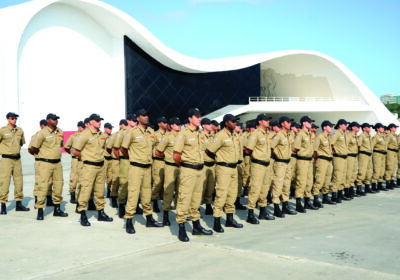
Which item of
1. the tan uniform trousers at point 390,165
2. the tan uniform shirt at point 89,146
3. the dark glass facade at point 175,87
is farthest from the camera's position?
the dark glass facade at point 175,87

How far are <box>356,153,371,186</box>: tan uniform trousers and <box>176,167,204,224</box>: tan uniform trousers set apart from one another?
5.64m

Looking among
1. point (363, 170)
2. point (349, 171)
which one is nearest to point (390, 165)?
point (363, 170)

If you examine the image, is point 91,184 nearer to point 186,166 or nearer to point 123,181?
point 123,181

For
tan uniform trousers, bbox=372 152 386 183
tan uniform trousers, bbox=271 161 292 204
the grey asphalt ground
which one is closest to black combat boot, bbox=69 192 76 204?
the grey asphalt ground

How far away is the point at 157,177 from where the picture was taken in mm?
8117

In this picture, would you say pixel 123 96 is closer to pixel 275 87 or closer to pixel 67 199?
pixel 275 87

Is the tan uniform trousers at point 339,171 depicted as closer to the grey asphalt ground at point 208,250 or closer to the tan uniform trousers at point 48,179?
the grey asphalt ground at point 208,250

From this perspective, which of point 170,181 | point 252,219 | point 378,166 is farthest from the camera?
point 378,166

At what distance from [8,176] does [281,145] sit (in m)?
5.15

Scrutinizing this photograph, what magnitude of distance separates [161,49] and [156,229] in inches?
839

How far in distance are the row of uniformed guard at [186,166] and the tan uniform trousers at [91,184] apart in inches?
0.6

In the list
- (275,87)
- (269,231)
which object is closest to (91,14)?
(275,87)

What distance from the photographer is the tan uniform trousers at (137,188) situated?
6.20 meters

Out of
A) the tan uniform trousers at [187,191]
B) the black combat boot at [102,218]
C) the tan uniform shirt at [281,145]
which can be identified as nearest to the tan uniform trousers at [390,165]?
the tan uniform shirt at [281,145]
